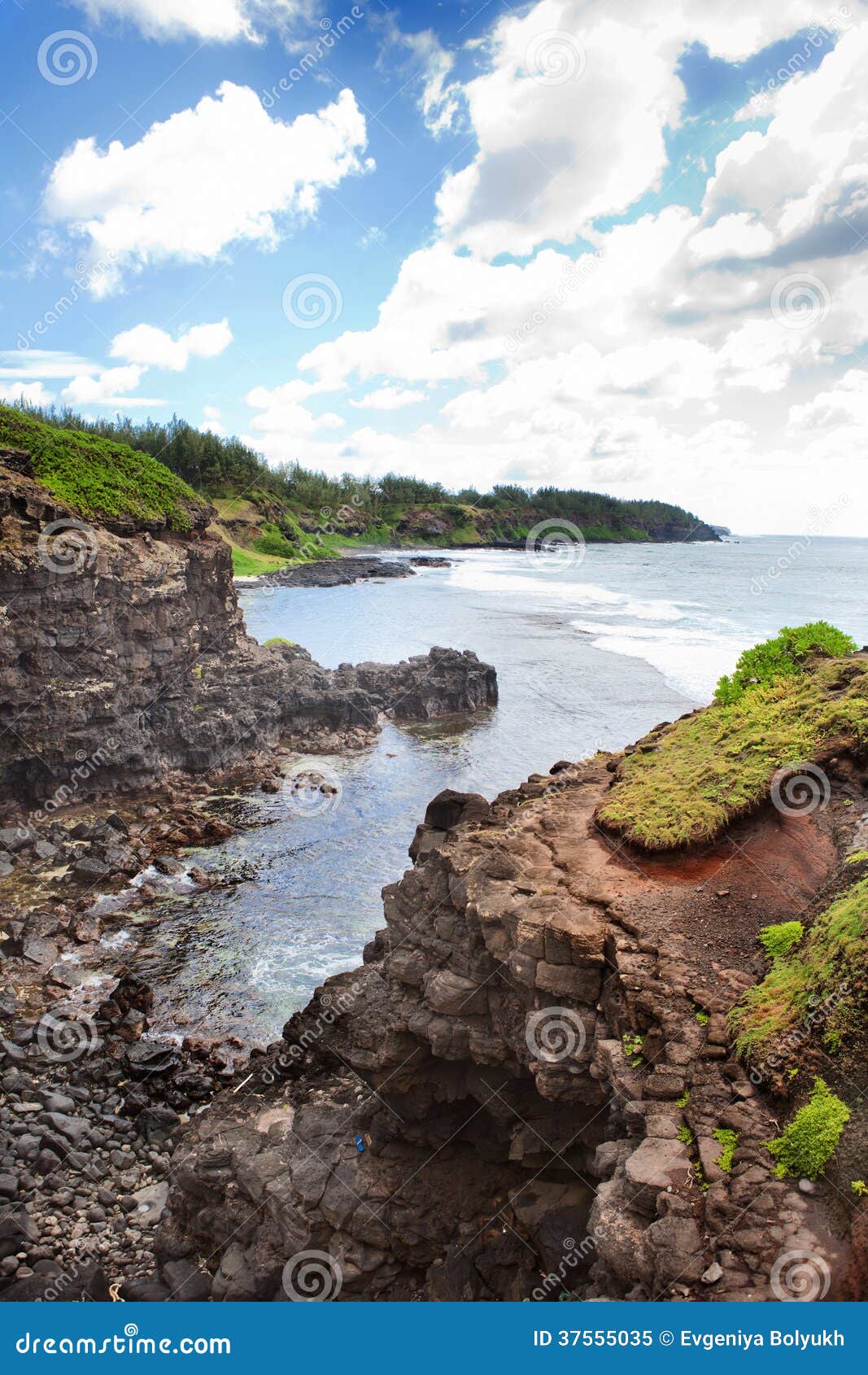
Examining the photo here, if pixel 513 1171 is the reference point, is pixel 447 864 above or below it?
above

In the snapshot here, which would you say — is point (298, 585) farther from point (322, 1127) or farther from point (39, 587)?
point (322, 1127)

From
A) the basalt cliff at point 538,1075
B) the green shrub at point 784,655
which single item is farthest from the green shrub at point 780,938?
the green shrub at point 784,655

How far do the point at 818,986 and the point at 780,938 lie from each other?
1.53 meters

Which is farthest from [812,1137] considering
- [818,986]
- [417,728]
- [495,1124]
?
[417,728]

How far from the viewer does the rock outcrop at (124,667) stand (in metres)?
24.1

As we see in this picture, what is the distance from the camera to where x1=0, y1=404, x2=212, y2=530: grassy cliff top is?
26.4m

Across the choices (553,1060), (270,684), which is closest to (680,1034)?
(553,1060)

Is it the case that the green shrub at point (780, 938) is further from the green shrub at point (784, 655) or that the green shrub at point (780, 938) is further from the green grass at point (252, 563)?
the green grass at point (252, 563)

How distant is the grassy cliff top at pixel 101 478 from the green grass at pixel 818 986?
25.2 m

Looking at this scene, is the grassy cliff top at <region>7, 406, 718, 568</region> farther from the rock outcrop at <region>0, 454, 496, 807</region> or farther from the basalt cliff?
the basalt cliff

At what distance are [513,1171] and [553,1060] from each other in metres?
2.52

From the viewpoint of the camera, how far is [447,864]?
39.9 ft

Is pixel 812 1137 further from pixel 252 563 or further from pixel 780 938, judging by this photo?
pixel 252 563

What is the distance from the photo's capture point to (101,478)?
28281 millimetres
